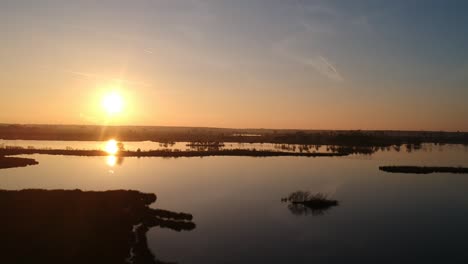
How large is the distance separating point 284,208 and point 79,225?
55.7ft

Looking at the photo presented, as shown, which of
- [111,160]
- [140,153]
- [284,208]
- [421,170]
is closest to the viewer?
[284,208]

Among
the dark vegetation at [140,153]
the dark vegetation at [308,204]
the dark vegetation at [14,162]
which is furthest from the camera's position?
the dark vegetation at [140,153]

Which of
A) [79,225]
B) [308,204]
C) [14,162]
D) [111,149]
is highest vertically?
[111,149]

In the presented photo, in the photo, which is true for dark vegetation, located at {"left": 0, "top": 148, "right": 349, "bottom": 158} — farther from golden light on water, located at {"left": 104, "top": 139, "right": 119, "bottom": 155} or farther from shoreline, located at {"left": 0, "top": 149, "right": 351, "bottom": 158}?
golden light on water, located at {"left": 104, "top": 139, "right": 119, "bottom": 155}

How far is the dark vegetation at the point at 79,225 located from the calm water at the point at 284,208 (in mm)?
1430

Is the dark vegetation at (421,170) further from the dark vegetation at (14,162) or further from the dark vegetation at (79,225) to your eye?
the dark vegetation at (14,162)

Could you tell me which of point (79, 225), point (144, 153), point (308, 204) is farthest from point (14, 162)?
point (308, 204)

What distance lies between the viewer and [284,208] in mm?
35406

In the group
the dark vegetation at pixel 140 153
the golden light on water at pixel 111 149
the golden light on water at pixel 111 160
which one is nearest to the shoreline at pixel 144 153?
the dark vegetation at pixel 140 153

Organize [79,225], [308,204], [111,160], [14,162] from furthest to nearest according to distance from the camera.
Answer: [111,160], [14,162], [308,204], [79,225]

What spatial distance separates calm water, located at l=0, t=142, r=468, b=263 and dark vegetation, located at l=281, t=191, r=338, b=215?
80 centimetres

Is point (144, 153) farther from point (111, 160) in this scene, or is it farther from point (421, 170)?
point (421, 170)

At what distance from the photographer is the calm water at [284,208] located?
23.5 meters

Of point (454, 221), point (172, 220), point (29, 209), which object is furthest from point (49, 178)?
point (454, 221)
